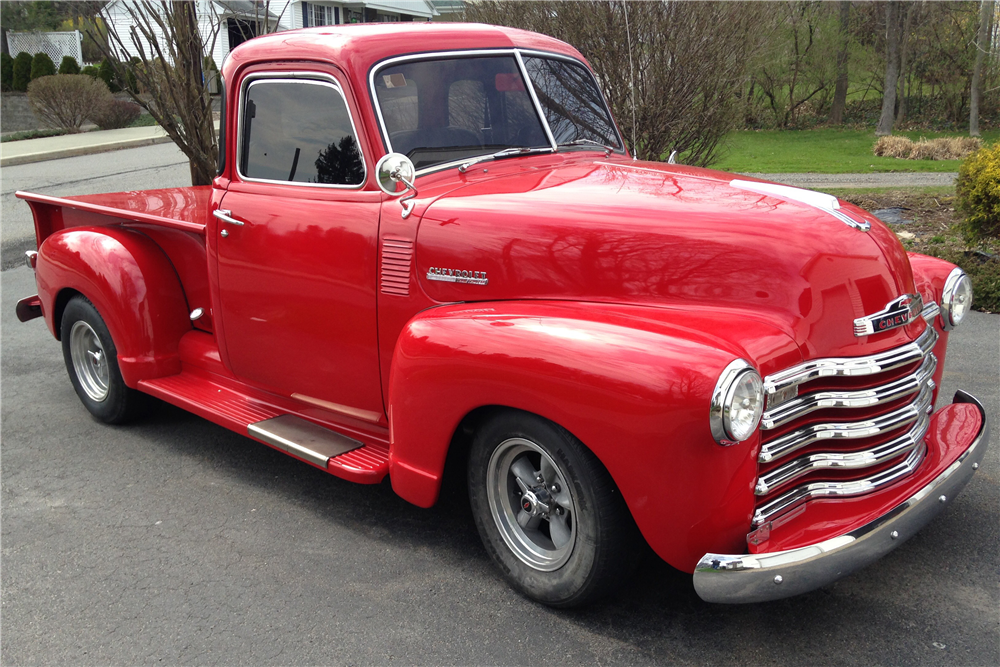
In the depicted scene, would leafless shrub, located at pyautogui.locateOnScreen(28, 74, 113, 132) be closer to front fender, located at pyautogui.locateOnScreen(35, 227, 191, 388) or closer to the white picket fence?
the white picket fence

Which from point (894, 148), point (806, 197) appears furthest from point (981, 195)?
point (894, 148)

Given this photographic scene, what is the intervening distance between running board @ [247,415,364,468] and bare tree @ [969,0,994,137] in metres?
19.6

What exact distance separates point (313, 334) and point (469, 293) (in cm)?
90

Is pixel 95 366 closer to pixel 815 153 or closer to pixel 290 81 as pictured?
pixel 290 81

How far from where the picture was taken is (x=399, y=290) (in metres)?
3.45

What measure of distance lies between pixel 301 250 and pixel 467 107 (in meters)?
0.97

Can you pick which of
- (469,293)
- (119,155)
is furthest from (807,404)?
(119,155)

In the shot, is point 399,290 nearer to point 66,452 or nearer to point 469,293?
point 469,293

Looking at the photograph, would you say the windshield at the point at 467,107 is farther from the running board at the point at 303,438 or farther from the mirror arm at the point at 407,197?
the running board at the point at 303,438

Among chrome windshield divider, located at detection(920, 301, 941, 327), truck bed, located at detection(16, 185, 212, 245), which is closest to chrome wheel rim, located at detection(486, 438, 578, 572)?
chrome windshield divider, located at detection(920, 301, 941, 327)

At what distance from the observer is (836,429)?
2.75 metres

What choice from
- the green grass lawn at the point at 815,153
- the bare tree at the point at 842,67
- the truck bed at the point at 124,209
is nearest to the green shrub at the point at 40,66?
the green grass lawn at the point at 815,153

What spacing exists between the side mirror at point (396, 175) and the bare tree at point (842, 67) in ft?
81.4

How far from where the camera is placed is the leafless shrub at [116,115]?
26.3m
